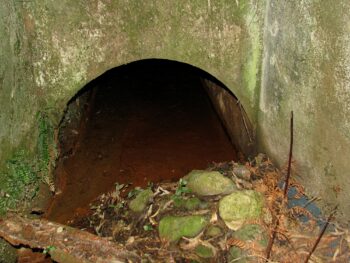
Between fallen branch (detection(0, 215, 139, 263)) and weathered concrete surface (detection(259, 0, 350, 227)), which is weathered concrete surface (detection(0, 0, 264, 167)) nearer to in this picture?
weathered concrete surface (detection(259, 0, 350, 227))

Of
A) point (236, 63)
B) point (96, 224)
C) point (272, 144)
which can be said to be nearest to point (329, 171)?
point (272, 144)

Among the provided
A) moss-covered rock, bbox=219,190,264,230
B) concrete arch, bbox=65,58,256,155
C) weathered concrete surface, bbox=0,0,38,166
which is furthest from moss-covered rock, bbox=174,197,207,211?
weathered concrete surface, bbox=0,0,38,166

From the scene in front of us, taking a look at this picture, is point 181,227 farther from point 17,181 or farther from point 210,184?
point 17,181

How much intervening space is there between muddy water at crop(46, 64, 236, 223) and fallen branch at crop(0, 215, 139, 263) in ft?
3.27

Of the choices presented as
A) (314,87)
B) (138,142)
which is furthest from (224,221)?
(138,142)

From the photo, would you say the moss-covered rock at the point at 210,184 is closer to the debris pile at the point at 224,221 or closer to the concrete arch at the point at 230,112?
the debris pile at the point at 224,221

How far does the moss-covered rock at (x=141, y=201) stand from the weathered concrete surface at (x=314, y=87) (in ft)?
5.52

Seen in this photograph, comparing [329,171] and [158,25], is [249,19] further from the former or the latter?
[329,171]

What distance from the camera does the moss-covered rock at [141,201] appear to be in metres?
5.18

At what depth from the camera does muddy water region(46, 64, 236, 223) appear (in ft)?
20.4

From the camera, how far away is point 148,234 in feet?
15.9

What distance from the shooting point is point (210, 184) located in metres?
5.04

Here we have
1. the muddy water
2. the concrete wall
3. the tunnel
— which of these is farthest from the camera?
the muddy water

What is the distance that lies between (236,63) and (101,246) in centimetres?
267
